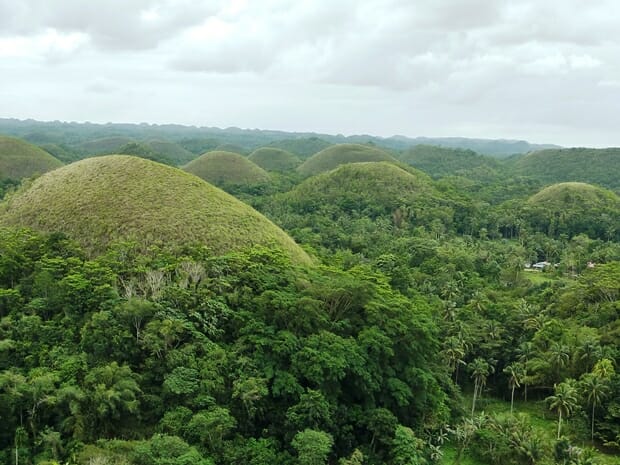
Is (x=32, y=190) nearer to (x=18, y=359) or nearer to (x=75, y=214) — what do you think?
(x=75, y=214)

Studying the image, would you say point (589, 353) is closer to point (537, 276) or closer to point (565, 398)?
point (565, 398)

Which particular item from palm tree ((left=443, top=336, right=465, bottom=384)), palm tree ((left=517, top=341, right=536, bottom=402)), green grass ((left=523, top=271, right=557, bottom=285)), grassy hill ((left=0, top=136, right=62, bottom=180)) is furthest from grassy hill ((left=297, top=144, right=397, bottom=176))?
palm tree ((left=443, top=336, right=465, bottom=384))

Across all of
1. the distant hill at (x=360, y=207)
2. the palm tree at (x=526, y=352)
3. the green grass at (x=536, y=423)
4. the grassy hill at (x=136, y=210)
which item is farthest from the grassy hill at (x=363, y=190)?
the green grass at (x=536, y=423)

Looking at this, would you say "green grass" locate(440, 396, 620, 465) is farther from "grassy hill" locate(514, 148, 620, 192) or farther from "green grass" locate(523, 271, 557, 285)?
"grassy hill" locate(514, 148, 620, 192)

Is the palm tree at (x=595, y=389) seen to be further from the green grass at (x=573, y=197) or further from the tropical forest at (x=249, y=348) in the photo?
the green grass at (x=573, y=197)

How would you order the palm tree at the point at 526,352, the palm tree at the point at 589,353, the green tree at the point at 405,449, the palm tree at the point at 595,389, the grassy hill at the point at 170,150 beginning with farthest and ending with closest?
the grassy hill at the point at 170,150
the palm tree at the point at 526,352
the palm tree at the point at 589,353
the palm tree at the point at 595,389
the green tree at the point at 405,449

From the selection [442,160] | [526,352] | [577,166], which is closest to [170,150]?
[442,160]

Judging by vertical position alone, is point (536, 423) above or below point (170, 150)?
below

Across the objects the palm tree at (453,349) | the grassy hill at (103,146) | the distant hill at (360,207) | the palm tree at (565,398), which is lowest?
the palm tree at (565,398)
